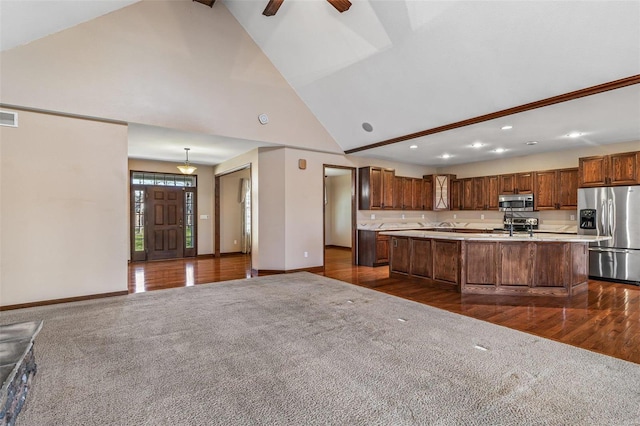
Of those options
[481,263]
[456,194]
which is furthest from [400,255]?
[456,194]

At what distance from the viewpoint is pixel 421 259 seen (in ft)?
18.1

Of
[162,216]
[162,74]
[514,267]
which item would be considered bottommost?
[514,267]

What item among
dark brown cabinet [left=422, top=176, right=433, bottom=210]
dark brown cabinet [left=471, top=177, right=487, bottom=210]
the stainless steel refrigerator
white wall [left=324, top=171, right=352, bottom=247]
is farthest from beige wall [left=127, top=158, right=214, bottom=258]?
the stainless steel refrigerator

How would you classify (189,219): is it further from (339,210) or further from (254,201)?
(339,210)

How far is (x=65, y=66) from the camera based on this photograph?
4.11 m

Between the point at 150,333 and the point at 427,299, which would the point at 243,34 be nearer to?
the point at 150,333

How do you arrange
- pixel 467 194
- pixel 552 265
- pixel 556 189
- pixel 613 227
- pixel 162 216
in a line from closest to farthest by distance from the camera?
pixel 552 265 < pixel 613 227 < pixel 556 189 < pixel 162 216 < pixel 467 194

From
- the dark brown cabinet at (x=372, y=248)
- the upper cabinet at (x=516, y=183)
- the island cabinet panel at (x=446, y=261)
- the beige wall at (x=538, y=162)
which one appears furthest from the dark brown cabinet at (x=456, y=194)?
the island cabinet panel at (x=446, y=261)

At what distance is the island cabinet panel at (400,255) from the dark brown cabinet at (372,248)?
111 centimetres

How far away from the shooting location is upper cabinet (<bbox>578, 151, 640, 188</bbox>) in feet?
18.1

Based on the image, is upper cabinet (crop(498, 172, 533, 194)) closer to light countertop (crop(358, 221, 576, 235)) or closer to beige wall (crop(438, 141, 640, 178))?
beige wall (crop(438, 141, 640, 178))

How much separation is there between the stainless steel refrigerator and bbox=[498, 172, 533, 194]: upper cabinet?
1.16 metres

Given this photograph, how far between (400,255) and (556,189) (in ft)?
12.7

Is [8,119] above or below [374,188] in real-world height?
above
